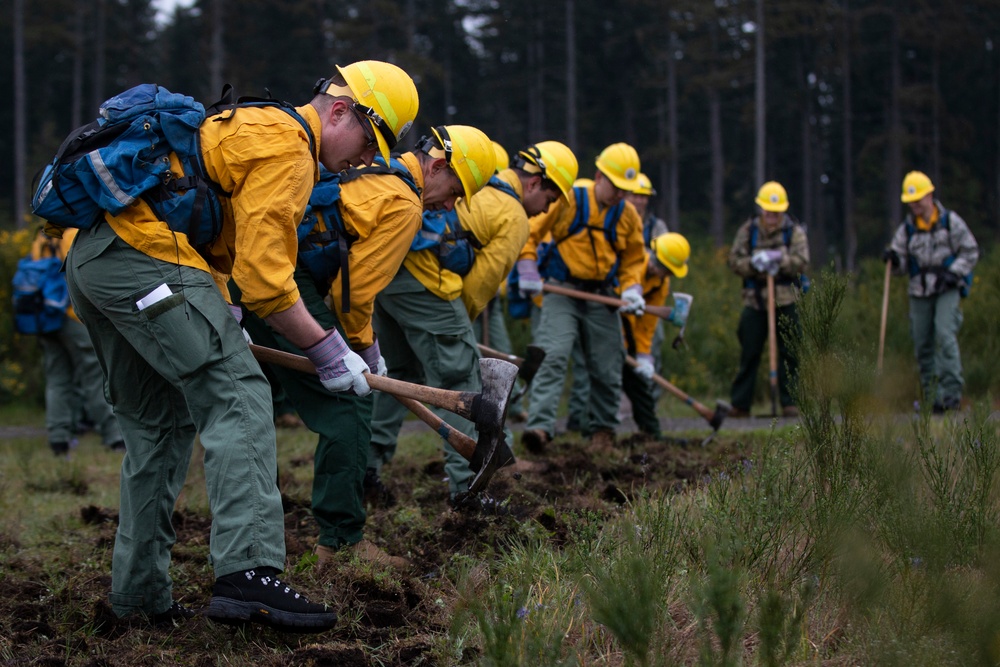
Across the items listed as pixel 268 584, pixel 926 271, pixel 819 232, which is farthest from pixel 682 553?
pixel 819 232

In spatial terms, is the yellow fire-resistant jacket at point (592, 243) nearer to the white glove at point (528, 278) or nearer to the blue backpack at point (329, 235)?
the white glove at point (528, 278)

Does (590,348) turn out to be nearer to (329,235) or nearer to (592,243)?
A: (592,243)

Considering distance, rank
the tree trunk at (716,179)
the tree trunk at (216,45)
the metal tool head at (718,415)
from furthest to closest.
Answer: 1. the tree trunk at (716,179)
2. the tree trunk at (216,45)
3. the metal tool head at (718,415)

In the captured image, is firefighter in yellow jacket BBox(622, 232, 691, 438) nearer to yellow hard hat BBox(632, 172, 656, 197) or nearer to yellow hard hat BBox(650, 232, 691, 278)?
yellow hard hat BBox(650, 232, 691, 278)

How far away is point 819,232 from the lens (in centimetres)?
3494

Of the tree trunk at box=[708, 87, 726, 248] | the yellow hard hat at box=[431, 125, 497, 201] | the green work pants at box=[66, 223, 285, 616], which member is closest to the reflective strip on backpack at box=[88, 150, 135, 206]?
the green work pants at box=[66, 223, 285, 616]

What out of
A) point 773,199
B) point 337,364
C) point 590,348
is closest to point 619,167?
point 590,348

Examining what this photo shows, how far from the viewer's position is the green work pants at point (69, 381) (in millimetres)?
9031

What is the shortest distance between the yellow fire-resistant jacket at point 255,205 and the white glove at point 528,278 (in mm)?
4262

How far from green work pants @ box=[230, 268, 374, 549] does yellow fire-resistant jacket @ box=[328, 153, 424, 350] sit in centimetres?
25

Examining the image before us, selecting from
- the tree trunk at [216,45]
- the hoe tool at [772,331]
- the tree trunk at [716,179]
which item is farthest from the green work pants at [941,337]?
the tree trunk at [716,179]

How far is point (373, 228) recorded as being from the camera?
4500 mm

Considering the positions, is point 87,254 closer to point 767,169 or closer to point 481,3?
point 481,3

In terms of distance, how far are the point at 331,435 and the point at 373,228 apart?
0.89 m
